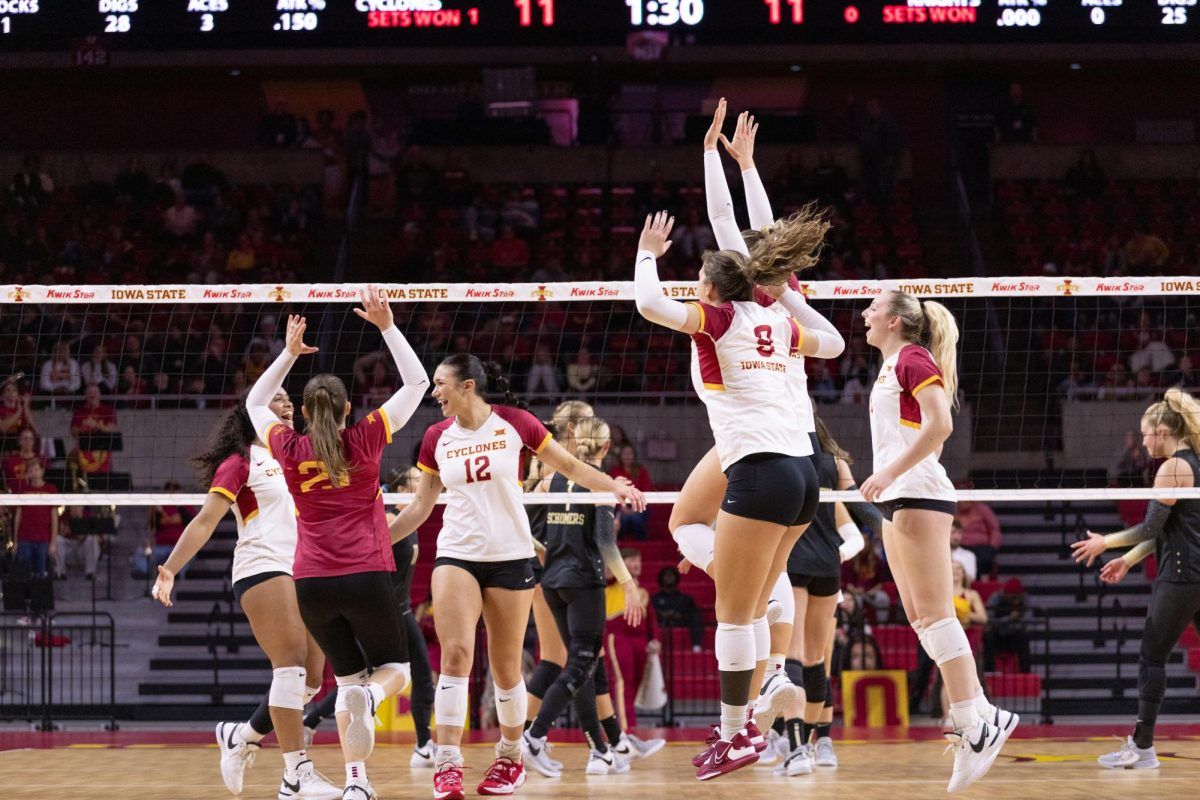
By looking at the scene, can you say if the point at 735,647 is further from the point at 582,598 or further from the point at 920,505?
the point at 582,598

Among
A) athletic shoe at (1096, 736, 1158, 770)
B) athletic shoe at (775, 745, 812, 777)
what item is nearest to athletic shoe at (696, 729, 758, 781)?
athletic shoe at (775, 745, 812, 777)

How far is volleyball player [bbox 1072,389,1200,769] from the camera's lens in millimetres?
8477

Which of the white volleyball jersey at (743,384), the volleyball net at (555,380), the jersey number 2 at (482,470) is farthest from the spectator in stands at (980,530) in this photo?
the white volleyball jersey at (743,384)

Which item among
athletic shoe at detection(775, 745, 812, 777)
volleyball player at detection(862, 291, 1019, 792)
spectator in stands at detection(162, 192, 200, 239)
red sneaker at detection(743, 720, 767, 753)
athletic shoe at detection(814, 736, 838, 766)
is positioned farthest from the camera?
spectator in stands at detection(162, 192, 200, 239)

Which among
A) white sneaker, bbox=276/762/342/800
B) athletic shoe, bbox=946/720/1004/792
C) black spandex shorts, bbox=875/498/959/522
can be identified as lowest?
white sneaker, bbox=276/762/342/800

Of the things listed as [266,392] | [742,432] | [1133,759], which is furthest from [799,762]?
[266,392]

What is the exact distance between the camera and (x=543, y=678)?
8898mm

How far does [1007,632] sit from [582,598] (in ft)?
21.4

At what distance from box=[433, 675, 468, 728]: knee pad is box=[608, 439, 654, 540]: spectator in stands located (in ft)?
21.8

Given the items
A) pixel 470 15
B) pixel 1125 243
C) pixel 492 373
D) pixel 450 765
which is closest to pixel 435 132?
pixel 470 15

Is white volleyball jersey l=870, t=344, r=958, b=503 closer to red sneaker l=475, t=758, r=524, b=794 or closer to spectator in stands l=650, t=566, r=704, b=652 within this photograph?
red sneaker l=475, t=758, r=524, b=794

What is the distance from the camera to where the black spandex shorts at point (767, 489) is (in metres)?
6.33

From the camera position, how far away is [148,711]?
1366 centimetres

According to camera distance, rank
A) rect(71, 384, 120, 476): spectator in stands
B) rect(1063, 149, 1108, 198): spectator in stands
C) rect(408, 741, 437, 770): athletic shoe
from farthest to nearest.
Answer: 1. rect(1063, 149, 1108, 198): spectator in stands
2. rect(71, 384, 120, 476): spectator in stands
3. rect(408, 741, 437, 770): athletic shoe
